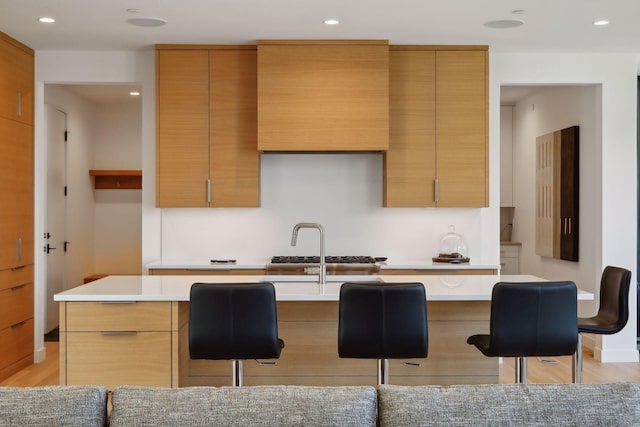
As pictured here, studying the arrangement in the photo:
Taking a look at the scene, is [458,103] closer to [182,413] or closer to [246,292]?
[246,292]

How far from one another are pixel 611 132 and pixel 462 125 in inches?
53.7

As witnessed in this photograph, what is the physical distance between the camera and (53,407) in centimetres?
180

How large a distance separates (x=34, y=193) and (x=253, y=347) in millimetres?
3410

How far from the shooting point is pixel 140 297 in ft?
11.6

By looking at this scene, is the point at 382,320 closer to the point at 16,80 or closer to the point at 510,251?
the point at 16,80

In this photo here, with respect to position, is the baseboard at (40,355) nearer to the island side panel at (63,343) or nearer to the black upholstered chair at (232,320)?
the island side panel at (63,343)

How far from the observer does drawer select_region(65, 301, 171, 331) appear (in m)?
3.54

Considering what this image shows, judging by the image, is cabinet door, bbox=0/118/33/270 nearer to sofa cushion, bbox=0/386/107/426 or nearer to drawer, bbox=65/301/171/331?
drawer, bbox=65/301/171/331

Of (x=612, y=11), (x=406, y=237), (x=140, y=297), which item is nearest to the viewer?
(x=140, y=297)

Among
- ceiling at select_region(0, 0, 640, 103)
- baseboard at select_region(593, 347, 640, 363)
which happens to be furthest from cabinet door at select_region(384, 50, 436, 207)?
baseboard at select_region(593, 347, 640, 363)

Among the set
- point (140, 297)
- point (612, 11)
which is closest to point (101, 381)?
point (140, 297)

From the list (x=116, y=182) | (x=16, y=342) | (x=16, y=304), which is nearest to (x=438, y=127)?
(x=16, y=304)

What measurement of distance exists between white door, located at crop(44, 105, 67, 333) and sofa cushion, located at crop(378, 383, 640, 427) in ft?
19.1

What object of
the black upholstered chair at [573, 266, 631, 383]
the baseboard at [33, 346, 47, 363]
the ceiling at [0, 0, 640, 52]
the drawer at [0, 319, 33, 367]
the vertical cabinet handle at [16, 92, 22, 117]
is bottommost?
the baseboard at [33, 346, 47, 363]
